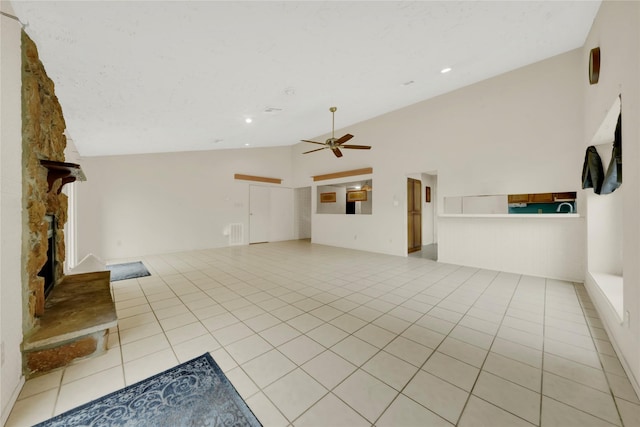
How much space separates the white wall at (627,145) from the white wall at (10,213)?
12.8 feet

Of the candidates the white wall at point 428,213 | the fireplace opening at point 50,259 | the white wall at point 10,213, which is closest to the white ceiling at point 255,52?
the white wall at point 10,213

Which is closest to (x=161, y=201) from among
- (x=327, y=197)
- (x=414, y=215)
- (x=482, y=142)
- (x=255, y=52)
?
(x=327, y=197)

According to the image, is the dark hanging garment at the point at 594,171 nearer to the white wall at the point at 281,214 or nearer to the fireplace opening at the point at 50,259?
the fireplace opening at the point at 50,259

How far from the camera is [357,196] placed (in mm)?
7234

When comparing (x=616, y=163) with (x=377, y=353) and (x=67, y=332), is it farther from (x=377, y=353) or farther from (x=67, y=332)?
(x=67, y=332)

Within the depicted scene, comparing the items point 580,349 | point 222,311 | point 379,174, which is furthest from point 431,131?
point 222,311

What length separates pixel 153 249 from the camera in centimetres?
638

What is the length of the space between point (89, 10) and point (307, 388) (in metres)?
3.06

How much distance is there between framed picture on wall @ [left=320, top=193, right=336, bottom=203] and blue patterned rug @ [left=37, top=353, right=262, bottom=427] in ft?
21.5

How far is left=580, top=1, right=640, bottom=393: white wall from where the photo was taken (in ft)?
5.18

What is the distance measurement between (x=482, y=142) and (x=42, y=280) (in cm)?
641

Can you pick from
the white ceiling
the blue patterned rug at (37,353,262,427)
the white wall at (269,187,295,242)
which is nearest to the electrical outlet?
the blue patterned rug at (37,353,262,427)

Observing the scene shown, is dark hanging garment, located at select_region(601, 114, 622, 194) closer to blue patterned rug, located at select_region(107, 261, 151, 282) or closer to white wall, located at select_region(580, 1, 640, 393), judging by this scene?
white wall, located at select_region(580, 1, 640, 393)

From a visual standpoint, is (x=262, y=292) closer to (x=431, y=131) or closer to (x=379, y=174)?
(x=379, y=174)
